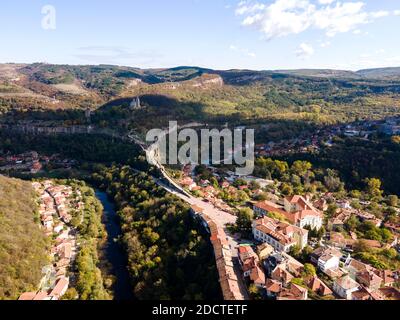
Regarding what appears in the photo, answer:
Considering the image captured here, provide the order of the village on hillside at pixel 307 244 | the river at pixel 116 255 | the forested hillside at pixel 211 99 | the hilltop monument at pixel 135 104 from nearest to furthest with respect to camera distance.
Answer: the village on hillside at pixel 307 244, the river at pixel 116 255, the forested hillside at pixel 211 99, the hilltop monument at pixel 135 104

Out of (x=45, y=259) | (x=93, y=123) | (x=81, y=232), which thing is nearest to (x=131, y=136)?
(x=93, y=123)

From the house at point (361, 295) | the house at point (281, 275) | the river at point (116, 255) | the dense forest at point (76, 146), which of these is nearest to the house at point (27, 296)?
the river at point (116, 255)

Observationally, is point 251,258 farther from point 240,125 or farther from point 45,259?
point 240,125

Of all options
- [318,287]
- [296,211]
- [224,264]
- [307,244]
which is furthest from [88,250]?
[296,211]

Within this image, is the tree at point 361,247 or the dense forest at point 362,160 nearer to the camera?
the tree at point 361,247

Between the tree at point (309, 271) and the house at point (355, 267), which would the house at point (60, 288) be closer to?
the tree at point (309, 271)

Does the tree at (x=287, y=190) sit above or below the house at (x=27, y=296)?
above
